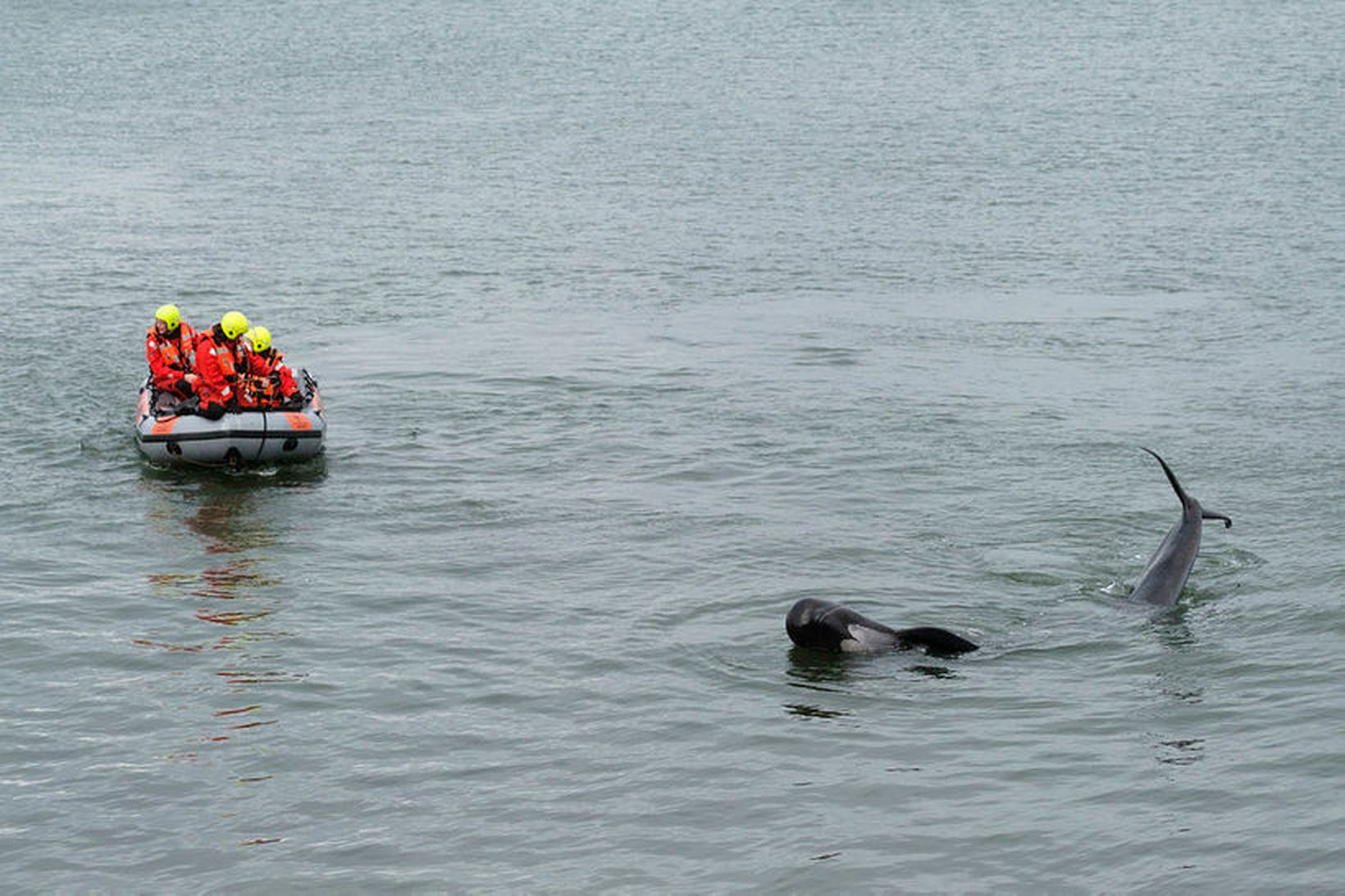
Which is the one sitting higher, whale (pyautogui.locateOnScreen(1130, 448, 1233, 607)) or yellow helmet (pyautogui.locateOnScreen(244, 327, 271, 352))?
yellow helmet (pyautogui.locateOnScreen(244, 327, 271, 352))

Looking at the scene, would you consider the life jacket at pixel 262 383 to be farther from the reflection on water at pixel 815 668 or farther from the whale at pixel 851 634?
the whale at pixel 851 634

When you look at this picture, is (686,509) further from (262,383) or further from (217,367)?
(217,367)

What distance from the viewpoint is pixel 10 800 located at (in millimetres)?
15000

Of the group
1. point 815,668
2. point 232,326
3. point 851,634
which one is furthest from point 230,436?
point 851,634

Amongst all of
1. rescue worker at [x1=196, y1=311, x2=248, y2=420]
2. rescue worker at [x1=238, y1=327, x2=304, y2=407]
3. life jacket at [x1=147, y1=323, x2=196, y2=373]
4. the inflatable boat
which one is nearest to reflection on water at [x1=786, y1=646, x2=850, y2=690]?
the inflatable boat

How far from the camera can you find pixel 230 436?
24750 mm

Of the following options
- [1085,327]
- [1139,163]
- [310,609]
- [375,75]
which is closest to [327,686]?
[310,609]

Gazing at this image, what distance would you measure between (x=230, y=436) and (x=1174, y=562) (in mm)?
12225

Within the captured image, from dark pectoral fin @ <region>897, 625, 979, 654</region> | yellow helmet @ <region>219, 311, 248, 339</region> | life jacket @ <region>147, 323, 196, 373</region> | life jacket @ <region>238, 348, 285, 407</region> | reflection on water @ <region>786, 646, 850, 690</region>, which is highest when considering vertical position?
yellow helmet @ <region>219, 311, 248, 339</region>

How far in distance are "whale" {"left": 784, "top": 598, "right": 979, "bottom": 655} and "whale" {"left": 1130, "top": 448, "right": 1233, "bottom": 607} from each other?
2.20 meters

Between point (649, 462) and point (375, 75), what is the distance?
43025mm

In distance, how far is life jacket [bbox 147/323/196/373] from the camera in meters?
26.0

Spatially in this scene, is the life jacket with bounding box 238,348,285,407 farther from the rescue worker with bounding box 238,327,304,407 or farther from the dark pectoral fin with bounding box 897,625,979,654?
the dark pectoral fin with bounding box 897,625,979,654

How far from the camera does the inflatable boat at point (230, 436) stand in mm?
24688
